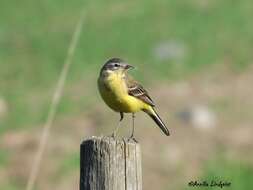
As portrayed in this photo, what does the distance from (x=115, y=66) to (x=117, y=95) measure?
22.1 inches

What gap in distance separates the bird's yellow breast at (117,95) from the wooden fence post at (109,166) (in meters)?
2.54

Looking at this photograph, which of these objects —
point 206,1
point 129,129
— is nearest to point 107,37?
point 206,1

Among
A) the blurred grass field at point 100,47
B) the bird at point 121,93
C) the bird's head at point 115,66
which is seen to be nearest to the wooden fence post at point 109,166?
the bird at point 121,93

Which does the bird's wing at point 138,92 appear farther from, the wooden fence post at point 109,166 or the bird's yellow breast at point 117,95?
the wooden fence post at point 109,166

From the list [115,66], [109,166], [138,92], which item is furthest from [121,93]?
[109,166]

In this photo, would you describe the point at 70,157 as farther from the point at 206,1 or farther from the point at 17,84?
the point at 206,1

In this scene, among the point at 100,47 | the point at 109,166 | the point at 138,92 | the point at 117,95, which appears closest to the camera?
the point at 109,166

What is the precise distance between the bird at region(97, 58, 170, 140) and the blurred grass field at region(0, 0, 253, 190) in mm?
7289

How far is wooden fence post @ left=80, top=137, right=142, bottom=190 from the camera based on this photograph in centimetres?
516

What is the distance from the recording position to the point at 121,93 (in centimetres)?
800

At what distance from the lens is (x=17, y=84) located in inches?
782

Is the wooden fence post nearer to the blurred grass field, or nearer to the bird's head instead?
the bird's head

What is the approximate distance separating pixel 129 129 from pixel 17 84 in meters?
4.41

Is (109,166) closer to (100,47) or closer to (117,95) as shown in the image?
(117,95)
